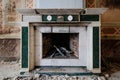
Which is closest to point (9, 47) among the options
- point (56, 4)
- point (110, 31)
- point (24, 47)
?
point (24, 47)

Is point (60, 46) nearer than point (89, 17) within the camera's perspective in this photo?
No

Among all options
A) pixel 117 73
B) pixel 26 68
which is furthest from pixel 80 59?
pixel 26 68

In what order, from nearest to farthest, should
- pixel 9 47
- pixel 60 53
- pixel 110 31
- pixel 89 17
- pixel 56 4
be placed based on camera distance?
pixel 89 17, pixel 56 4, pixel 60 53, pixel 110 31, pixel 9 47

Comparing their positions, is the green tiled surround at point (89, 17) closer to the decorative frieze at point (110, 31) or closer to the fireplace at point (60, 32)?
the fireplace at point (60, 32)

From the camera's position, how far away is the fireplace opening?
3.29 m

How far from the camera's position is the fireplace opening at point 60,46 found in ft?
10.8

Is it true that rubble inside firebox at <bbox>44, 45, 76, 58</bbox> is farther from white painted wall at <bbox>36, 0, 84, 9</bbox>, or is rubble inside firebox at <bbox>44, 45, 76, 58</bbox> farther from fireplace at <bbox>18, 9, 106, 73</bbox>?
white painted wall at <bbox>36, 0, 84, 9</bbox>

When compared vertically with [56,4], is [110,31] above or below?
below

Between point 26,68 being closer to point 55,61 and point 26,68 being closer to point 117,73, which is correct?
point 55,61

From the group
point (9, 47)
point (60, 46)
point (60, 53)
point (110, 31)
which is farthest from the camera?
point (9, 47)

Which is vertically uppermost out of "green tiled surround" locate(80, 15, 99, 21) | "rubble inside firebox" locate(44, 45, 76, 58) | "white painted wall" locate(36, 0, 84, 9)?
"white painted wall" locate(36, 0, 84, 9)

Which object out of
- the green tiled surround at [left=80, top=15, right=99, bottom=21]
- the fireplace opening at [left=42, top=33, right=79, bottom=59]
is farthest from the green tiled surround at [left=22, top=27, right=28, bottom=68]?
the green tiled surround at [left=80, top=15, right=99, bottom=21]

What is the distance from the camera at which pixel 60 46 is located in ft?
11.7

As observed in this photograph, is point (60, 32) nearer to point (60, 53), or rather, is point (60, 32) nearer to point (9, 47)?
point (60, 53)
